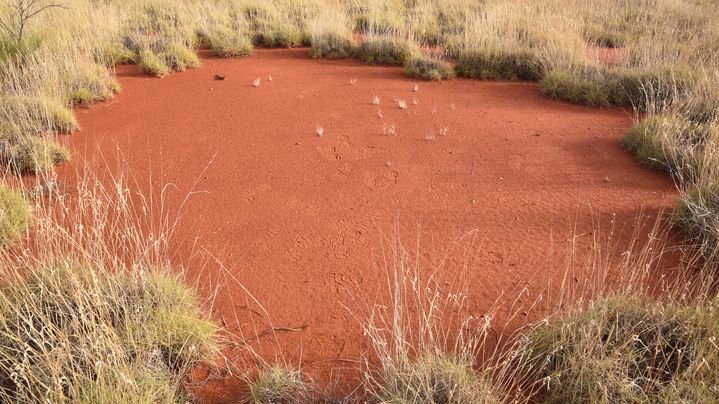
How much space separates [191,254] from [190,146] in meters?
2.39

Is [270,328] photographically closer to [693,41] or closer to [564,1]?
[693,41]

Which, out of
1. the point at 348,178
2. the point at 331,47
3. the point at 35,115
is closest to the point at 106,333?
the point at 348,178

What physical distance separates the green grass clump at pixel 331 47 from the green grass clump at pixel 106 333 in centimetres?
746

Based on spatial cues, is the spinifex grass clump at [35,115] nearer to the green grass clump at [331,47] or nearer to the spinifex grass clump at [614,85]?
the green grass clump at [331,47]

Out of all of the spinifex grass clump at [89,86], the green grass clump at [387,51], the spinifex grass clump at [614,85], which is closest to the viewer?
the spinifex grass clump at [89,86]

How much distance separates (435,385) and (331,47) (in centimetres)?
866

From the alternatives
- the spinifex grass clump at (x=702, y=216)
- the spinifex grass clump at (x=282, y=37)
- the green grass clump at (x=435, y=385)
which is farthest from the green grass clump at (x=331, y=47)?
the green grass clump at (x=435, y=385)

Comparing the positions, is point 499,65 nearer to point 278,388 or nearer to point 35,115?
point 35,115

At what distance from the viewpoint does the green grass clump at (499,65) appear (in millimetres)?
8914

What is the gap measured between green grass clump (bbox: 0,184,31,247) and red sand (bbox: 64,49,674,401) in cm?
124

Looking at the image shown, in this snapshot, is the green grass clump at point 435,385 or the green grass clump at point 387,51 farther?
the green grass clump at point 387,51

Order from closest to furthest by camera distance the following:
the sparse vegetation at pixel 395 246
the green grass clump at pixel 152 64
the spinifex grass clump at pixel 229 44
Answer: the sparse vegetation at pixel 395 246 < the green grass clump at pixel 152 64 < the spinifex grass clump at pixel 229 44

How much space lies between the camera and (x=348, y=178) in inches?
216

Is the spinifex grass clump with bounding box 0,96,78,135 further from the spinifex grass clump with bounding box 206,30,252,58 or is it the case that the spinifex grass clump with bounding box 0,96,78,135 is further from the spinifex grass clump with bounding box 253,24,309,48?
the spinifex grass clump with bounding box 253,24,309,48
